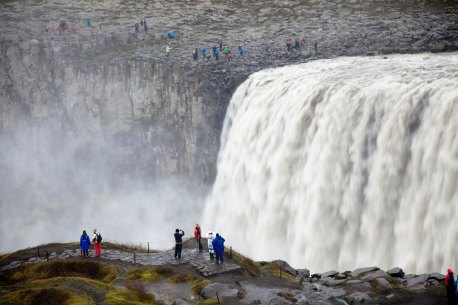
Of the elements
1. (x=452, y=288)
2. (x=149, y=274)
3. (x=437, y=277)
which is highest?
(x=452, y=288)

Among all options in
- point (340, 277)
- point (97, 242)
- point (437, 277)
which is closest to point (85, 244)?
point (97, 242)

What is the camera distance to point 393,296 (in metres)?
21.6

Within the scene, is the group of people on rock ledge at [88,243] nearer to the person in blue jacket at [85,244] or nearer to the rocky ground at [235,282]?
the person in blue jacket at [85,244]

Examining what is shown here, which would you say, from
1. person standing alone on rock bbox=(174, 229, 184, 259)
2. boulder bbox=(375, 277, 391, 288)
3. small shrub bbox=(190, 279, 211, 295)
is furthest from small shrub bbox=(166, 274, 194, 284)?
boulder bbox=(375, 277, 391, 288)

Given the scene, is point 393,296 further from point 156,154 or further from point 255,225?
point 156,154

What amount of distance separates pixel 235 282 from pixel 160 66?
114 ft

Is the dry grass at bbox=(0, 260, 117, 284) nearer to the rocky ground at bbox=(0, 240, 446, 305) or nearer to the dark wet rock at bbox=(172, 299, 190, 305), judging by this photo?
the rocky ground at bbox=(0, 240, 446, 305)

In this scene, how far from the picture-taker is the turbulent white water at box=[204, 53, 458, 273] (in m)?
27.0

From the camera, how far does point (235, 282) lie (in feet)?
78.8

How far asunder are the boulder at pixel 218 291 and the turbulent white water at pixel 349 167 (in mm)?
9410

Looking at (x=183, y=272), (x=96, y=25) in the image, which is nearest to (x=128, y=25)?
(x=96, y=25)

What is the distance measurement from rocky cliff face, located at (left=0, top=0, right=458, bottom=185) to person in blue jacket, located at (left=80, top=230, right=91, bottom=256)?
79.5ft

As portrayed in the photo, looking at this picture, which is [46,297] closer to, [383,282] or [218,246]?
[218,246]

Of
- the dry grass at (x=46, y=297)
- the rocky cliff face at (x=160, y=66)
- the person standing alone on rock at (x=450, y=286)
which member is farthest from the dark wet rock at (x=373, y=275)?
the rocky cliff face at (x=160, y=66)
